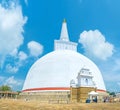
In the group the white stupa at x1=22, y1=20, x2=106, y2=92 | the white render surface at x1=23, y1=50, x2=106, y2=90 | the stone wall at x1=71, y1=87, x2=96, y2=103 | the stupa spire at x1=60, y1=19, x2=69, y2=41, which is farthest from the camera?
the stupa spire at x1=60, y1=19, x2=69, y2=41

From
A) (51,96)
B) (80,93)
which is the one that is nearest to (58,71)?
(51,96)

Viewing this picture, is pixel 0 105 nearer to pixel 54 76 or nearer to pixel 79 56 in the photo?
pixel 54 76

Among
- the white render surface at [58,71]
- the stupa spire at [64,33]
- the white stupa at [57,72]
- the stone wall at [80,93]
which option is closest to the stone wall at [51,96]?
the white stupa at [57,72]

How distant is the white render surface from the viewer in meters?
55.6

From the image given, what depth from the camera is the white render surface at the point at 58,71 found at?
55.6 meters

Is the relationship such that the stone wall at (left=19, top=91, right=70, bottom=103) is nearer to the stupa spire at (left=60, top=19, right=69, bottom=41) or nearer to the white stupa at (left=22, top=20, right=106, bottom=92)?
the white stupa at (left=22, top=20, right=106, bottom=92)

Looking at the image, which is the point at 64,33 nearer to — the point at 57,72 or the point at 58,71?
the point at 58,71

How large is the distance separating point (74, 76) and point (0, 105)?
26868 millimetres

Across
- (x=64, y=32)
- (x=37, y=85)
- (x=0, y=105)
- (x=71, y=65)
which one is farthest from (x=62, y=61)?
(x=0, y=105)

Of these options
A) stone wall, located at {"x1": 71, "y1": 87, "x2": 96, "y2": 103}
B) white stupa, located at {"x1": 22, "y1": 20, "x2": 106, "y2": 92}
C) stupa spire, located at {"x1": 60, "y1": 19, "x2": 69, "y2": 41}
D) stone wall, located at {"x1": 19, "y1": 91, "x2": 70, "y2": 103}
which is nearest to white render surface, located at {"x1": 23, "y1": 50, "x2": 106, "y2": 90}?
white stupa, located at {"x1": 22, "y1": 20, "x2": 106, "y2": 92}

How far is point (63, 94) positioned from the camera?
51.8 metres

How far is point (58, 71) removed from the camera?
5722 centimetres

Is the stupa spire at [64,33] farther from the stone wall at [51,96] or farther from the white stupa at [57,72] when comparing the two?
the stone wall at [51,96]

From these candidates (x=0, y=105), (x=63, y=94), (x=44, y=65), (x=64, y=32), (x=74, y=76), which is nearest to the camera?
(x=0, y=105)
